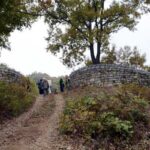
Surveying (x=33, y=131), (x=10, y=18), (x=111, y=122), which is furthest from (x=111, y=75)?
(x=111, y=122)

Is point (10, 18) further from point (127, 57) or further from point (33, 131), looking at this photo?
point (127, 57)

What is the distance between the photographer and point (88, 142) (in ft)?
55.5

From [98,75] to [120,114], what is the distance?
62.9 feet

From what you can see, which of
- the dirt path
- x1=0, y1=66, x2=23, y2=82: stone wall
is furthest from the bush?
x1=0, y1=66, x2=23, y2=82: stone wall

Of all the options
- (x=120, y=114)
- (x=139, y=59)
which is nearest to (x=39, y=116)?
(x=120, y=114)

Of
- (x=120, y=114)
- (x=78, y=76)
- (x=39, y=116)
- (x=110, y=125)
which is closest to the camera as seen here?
(x=110, y=125)

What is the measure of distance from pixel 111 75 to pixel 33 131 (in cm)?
1926

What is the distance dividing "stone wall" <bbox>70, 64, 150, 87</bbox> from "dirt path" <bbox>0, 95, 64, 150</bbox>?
1155 cm

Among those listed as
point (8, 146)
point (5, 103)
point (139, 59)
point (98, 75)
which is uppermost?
point (139, 59)

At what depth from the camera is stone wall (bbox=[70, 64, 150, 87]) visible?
36438mm

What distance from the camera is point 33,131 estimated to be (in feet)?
62.0

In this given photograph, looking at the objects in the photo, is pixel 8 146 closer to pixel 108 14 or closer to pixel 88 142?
pixel 88 142

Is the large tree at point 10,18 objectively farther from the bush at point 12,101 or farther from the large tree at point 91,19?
the large tree at point 91,19

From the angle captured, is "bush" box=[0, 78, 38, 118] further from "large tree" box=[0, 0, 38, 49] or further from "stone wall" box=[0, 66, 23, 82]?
"stone wall" box=[0, 66, 23, 82]
